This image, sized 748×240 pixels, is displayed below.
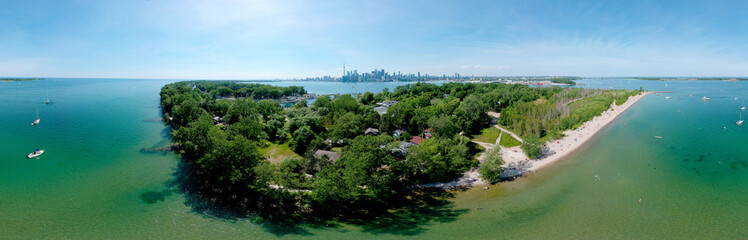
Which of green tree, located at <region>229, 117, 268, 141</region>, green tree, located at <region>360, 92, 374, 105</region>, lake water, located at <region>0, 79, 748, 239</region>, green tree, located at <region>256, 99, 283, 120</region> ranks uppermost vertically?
green tree, located at <region>360, 92, 374, 105</region>

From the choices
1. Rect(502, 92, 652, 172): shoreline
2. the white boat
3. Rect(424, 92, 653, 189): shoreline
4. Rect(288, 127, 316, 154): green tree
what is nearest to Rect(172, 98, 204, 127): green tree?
the white boat

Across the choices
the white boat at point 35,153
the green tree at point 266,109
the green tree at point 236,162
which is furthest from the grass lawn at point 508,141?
the white boat at point 35,153

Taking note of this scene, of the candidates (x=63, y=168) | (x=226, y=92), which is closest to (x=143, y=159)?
(x=63, y=168)

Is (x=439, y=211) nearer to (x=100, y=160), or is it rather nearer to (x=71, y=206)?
(x=71, y=206)

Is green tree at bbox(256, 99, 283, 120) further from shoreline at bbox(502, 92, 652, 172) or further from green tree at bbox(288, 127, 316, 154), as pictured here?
shoreline at bbox(502, 92, 652, 172)

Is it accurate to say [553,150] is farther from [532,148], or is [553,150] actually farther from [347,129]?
[347,129]
